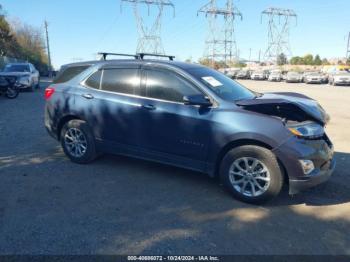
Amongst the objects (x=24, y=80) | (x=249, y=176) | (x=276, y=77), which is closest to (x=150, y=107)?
(x=249, y=176)

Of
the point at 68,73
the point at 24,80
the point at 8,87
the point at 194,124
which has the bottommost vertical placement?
the point at 8,87

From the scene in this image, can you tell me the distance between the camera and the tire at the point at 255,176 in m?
3.89

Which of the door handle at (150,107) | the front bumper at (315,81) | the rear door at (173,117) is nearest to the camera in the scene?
the rear door at (173,117)

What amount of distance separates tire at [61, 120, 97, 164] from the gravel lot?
143 mm

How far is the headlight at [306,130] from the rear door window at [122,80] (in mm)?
2257

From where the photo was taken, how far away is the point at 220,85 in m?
4.71

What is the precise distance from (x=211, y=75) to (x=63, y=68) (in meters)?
2.72

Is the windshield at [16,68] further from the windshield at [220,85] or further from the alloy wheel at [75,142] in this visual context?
the windshield at [220,85]

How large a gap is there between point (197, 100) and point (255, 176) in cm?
121

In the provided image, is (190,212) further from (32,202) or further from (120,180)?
(32,202)

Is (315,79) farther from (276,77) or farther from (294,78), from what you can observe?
(276,77)

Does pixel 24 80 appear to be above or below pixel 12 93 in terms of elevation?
above

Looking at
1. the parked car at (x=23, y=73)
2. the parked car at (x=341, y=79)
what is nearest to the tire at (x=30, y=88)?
the parked car at (x=23, y=73)

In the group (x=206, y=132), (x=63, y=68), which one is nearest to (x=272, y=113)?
(x=206, y=132)
